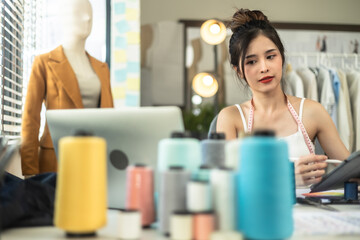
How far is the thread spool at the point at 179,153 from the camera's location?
2.24 ft

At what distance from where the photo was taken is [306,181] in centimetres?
113

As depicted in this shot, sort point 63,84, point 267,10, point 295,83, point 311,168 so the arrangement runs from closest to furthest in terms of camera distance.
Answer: point 311,168 < point 63,84 < point 295,83 < point 267,10

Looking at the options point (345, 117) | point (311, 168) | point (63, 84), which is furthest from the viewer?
point (345, 117)

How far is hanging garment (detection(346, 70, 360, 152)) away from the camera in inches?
115

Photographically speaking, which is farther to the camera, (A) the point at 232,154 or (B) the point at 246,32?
(B) the point at 246,32

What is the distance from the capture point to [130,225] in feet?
2.06

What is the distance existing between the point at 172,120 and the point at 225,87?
9.13ft

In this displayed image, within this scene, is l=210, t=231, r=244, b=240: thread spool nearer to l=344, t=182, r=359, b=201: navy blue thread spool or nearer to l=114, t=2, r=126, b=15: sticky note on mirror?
l=344, t=182, r=359, b=201: navy blue thread spool

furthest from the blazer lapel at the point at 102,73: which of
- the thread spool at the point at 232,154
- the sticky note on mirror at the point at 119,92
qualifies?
the thread spool at the point at 232,154

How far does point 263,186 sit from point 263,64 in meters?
1.21

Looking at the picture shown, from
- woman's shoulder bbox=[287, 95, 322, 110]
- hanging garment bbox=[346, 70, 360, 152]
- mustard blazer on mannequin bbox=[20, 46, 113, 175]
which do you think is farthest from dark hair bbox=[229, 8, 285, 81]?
hanging garment bbox=[346, 70, 360, 152]

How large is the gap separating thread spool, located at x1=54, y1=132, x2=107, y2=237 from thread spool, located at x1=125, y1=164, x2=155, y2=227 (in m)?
0.06

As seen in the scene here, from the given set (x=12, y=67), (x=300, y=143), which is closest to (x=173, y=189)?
(x=300, y=143)

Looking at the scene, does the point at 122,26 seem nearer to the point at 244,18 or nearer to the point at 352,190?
the point at 244,18
